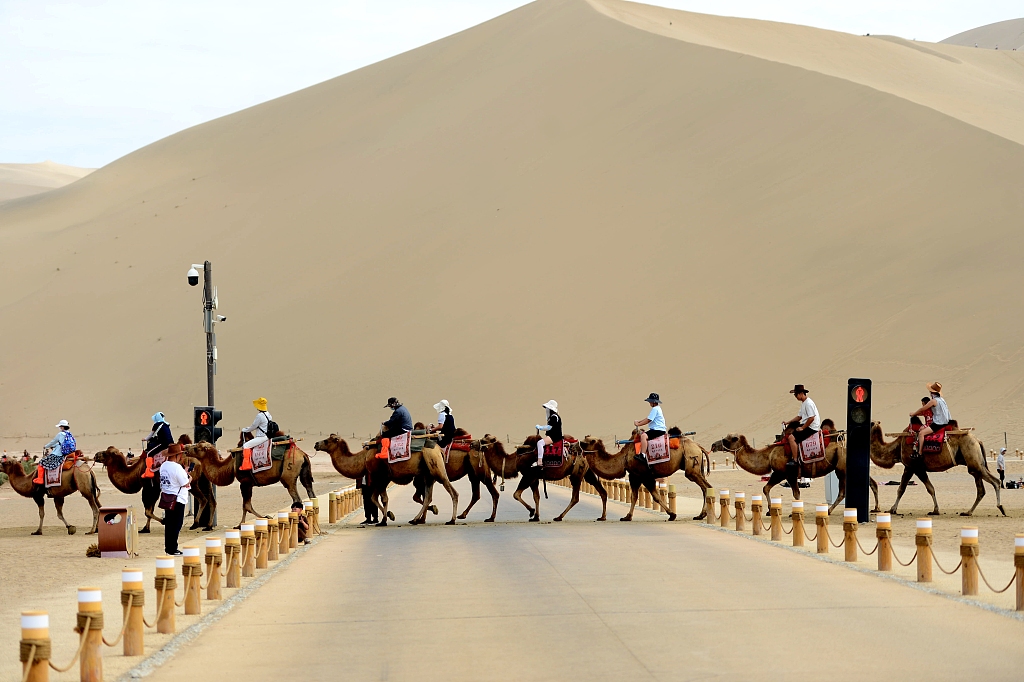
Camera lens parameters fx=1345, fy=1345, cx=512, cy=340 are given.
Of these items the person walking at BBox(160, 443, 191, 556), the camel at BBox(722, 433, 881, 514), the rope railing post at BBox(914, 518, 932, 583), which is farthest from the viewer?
the camel at BBox(722, 433, 881, 514)

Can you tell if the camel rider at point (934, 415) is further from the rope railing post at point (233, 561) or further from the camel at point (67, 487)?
the camel at point (67, 487)

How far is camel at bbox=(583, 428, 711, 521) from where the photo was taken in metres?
25.4

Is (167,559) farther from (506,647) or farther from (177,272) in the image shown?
(177,272)

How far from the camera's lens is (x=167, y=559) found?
12031 millimetres

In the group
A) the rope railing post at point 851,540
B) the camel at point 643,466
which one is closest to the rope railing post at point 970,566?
the rope railing post at point 851,540

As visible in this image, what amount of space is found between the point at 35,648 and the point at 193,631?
333 centimetres

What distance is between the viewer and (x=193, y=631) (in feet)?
39.8

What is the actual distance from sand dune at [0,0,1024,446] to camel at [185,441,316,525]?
39.6m

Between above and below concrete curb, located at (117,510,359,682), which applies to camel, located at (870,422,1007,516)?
above

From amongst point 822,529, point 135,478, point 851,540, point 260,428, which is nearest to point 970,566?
point 851,540

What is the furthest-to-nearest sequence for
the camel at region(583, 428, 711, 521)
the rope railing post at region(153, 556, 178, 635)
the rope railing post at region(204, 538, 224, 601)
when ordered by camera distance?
the camel at region(583, 428, 711, 521)
the rope railing post at region(204, 538, 224, 601)
the rope railing post at region(153, 556, 178, 635)

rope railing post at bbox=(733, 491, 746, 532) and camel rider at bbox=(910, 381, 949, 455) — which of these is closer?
rope railing post at bbox=(733, 491, 746, 532)

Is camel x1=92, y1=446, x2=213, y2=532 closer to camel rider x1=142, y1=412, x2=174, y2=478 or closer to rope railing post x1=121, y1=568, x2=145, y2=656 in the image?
camel rider x1=142, y1=412, x2=174, y2=478

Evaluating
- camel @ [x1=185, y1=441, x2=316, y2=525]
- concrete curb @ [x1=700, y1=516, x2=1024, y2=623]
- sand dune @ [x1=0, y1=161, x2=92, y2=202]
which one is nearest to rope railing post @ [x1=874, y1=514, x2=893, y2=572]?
concrete curb @ [x1=700, y1=516, x2=1024, y2=623]
